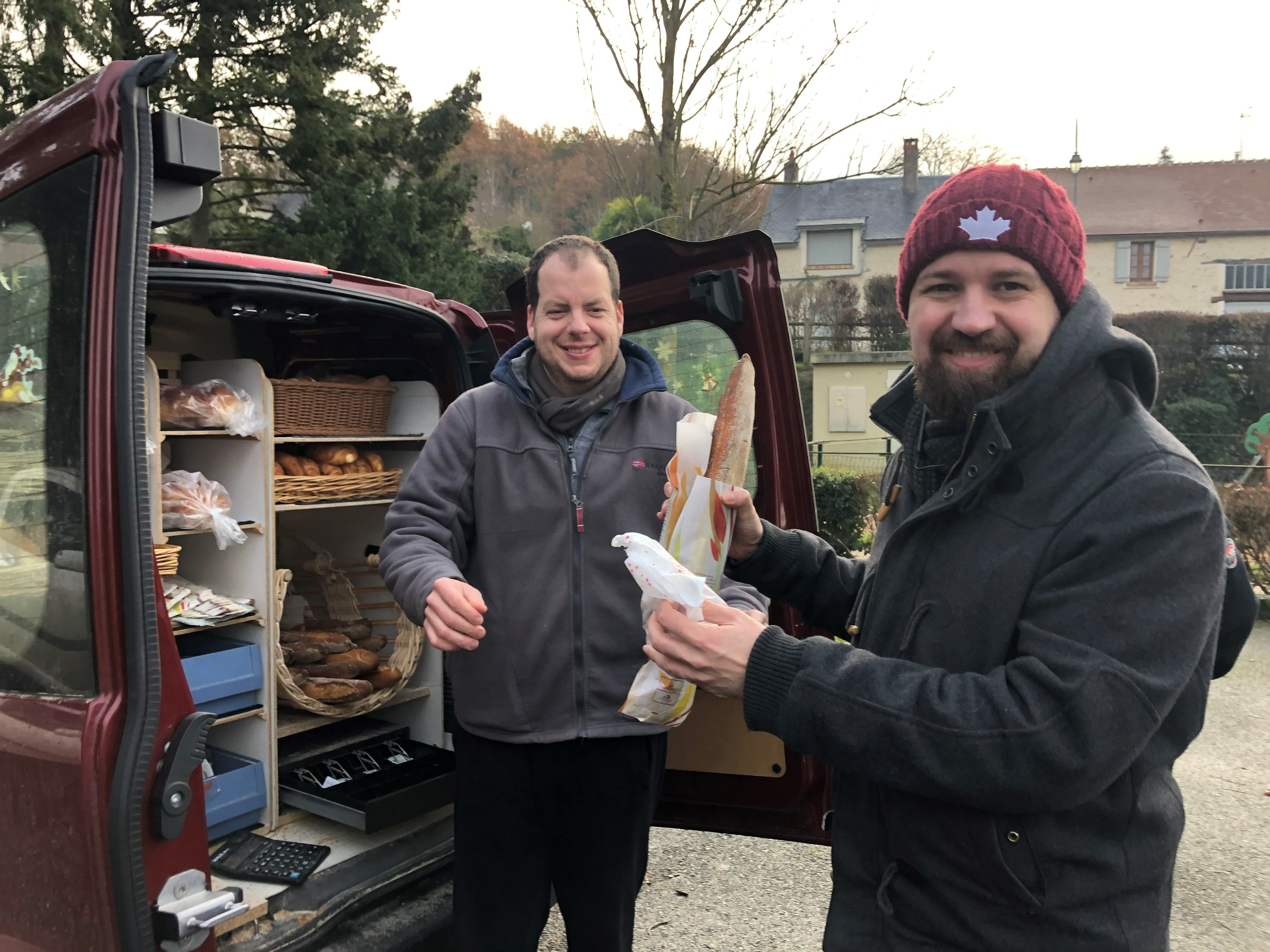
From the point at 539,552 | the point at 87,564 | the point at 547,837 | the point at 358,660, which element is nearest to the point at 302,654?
the point at 358,660

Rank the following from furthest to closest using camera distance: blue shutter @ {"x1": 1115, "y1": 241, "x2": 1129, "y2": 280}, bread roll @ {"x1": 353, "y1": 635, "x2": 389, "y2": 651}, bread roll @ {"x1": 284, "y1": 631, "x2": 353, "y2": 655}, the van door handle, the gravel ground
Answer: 1. blue shutter @ {"x1": 1115, "y1": 241, "x2": 1129, "y2": 280}
2. bread roll @ {"x1": 353, "y1": 635, "x2": 389, "y2": 651}
3. bread roll @ {"x1": 284, "y1": 631, "x2": 353, "y2": 655}
4. the gravel ground
5. the van door handle

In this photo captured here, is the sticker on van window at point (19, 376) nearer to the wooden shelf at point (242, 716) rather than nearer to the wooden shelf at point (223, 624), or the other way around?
the wooden shelf at point (223, 624)

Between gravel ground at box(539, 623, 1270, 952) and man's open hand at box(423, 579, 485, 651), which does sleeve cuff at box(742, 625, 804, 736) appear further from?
gravel ground at box(539, 623, 1270, 952)

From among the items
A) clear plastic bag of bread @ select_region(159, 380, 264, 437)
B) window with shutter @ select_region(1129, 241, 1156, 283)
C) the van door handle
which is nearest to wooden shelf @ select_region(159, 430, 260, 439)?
clear plastic bag of bread @ select_region(159, 380, 264, 437)

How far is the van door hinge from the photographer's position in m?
1.58

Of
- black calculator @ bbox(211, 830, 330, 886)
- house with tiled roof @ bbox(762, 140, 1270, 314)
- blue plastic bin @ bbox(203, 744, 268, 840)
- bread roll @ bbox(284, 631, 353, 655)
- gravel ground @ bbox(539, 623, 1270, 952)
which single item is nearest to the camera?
black calculator @ bbox(211, 830, 330, 886)

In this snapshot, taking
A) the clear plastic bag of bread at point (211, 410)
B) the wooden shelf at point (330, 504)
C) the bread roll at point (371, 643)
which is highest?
the clear plastic bag of bread at point (211, 410)

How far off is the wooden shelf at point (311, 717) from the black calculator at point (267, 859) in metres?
0.44

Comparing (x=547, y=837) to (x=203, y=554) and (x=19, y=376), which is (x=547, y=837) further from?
(x=203, y=554)

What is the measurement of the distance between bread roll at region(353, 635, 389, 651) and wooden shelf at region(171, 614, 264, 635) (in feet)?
2.00

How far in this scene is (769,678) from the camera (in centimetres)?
139

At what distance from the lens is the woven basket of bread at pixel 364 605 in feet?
11.6

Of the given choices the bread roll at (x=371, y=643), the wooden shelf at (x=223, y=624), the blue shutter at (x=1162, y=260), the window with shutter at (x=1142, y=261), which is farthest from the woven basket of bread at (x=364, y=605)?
the blue shutter at (x=1162, y=260)

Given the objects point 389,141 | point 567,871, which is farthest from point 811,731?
point 389,141
